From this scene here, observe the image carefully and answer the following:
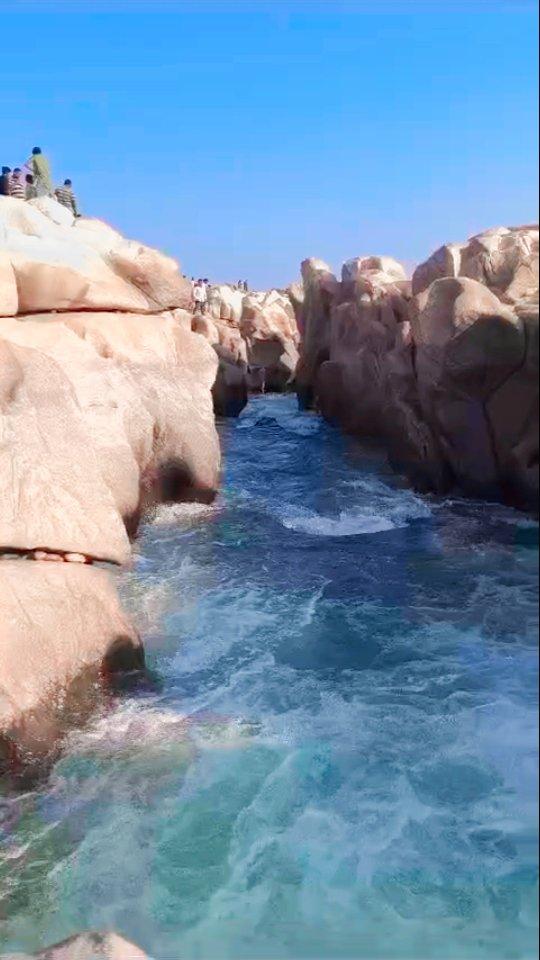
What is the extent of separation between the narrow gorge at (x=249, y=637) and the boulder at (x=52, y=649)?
27 mm

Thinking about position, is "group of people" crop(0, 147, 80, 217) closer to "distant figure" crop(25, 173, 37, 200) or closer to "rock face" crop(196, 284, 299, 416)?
"distant figure" crop(25, 173, 37, 200)

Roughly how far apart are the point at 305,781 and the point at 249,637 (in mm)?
3008

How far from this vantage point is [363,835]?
533cm

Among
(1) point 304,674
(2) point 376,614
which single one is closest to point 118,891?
(1) point 304,674

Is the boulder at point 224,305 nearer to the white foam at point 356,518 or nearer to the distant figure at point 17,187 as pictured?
the distant figure at point 17,187

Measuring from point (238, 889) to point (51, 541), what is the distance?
430 centimetres

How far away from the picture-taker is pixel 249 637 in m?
9.08

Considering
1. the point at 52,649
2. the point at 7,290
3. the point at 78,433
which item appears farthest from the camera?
the point at 7,290

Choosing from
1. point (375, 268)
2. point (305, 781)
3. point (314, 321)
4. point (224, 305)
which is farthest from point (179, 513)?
point (224, 305)

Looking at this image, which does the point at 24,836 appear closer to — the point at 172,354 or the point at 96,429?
the point at 96,429

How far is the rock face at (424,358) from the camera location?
10156mm

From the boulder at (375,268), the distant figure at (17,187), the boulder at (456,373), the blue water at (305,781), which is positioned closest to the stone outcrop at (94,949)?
the blue water at (305,781)

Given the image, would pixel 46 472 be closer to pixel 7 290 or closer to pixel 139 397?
pixel 139 397

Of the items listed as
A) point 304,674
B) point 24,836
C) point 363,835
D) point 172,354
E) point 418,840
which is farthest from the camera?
point 172,354
